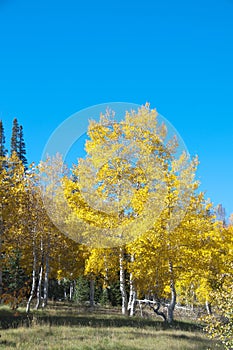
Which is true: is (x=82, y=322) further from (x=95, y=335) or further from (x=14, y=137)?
(x=14, y=137)

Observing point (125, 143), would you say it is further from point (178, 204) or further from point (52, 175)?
point (52, 175)

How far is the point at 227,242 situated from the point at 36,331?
11376mm

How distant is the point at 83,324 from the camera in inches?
660

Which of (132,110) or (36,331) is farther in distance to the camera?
(132,110)

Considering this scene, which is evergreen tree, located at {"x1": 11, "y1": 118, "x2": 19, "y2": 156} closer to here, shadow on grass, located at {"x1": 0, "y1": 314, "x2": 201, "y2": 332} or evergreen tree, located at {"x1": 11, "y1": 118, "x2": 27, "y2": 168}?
evergreen tree, located at {"x1": 11, "y1": 118, "x2": 27, "y2": 168}

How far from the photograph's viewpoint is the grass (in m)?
11.8

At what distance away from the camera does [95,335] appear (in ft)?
45.4

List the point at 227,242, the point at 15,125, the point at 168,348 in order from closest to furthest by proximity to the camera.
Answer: the point at 168,348 → the point at 227,242 → the point at 15,125

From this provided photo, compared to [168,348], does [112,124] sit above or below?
above

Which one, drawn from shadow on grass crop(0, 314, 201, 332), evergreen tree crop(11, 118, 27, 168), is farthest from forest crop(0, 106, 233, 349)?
evergreen tree crop(11, 118, 27, 168)

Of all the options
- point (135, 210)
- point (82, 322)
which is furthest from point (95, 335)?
point (135, 210)

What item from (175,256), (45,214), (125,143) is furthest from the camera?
(45,214)

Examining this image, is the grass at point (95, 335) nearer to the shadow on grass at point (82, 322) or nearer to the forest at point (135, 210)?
the shadow on grass at point (82, 322)

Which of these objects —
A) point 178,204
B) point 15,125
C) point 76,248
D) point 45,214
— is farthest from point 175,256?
point 15,125
